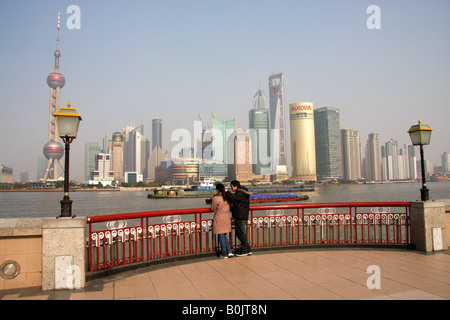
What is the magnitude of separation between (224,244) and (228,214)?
699 mm

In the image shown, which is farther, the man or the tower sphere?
the tower sphere

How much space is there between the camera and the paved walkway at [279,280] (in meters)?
5.37

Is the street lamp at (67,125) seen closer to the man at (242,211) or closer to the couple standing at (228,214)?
the couple standing at (228,214)

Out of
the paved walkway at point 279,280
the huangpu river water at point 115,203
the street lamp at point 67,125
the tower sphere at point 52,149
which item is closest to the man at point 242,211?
the paved walkway at point 279,280

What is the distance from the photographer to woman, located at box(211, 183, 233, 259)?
7.91m

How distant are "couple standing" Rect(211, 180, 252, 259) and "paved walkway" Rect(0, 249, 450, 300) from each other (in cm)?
31

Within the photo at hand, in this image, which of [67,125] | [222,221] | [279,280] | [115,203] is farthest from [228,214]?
[115,203]

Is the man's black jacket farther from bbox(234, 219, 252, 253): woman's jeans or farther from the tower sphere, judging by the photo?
the tower sphere

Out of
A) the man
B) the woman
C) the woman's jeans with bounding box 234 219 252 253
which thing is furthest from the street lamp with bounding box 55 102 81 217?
the woman's jeans with bounding box 234 219 252 253

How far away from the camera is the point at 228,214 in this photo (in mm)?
8047

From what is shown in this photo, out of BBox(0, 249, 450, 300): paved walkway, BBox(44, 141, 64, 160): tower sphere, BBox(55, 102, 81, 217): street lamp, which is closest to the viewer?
BBox(0, 249, 450, 300): paved walkway
